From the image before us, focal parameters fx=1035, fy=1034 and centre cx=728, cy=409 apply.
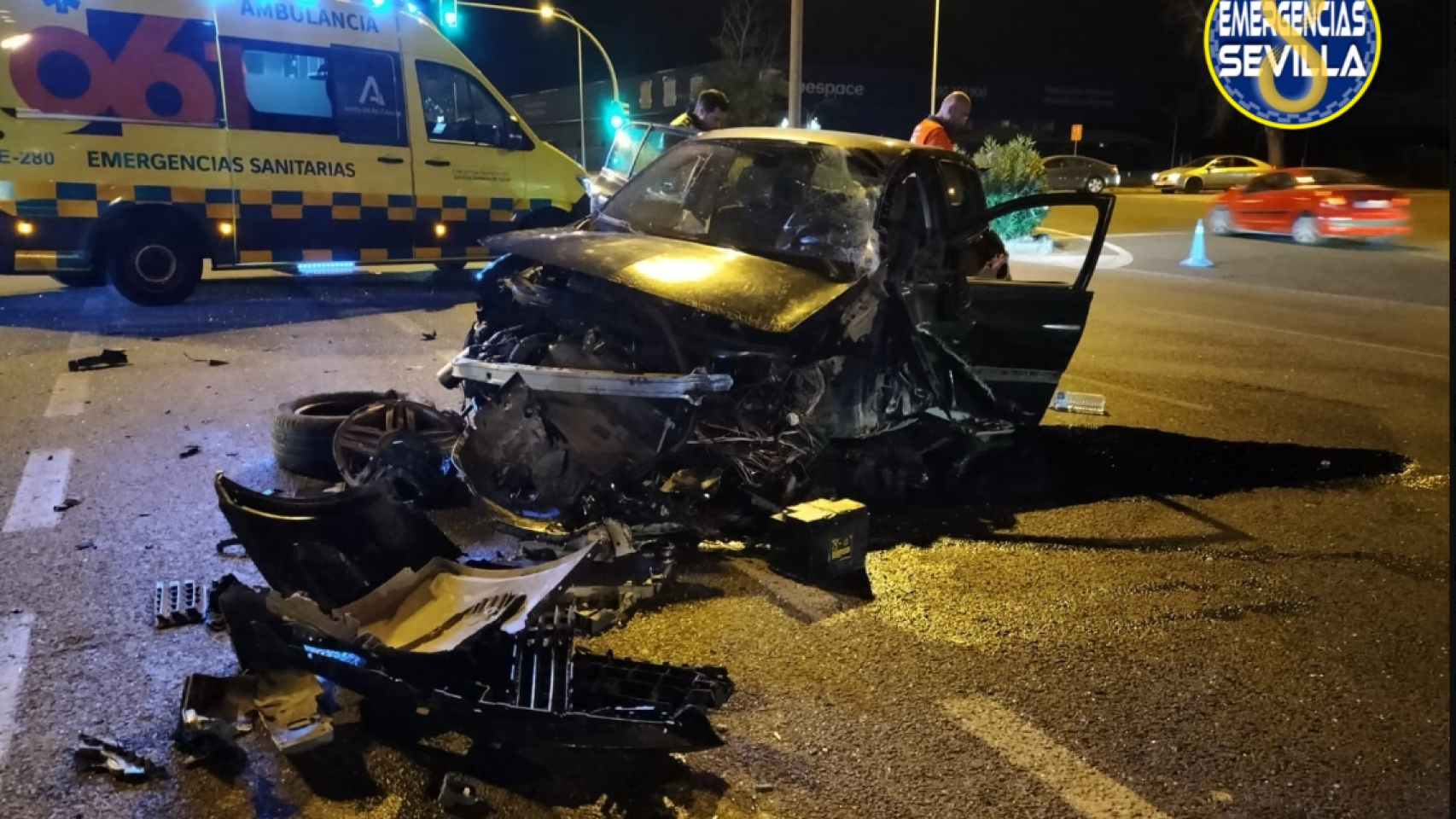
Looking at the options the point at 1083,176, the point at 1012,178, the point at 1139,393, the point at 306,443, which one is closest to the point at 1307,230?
the point at 1012,178

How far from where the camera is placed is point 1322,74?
18.3 metres

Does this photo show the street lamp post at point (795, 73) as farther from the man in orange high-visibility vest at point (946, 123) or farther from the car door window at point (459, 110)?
the man in orange high-visibility vest at point (946, 123)

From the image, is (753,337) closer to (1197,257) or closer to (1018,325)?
(1018,325)

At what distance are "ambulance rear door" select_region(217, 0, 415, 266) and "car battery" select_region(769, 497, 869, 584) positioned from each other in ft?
24.3

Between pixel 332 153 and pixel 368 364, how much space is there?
3.35 m

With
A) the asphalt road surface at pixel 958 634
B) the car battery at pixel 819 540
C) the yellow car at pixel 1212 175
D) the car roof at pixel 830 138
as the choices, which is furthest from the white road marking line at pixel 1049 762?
the yellow car at pixel 1212 175

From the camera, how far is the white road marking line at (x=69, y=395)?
20.3 ft

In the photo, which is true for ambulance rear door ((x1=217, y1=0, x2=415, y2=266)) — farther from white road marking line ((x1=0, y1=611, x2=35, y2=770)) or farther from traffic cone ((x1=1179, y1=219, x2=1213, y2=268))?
traffic cone ((x1=1179, y1=219, x2=1213, y2=268))

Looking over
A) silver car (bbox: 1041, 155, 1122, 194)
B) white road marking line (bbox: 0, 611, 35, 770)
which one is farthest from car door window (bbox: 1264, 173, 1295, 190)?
white road marking line (bbox: 0, 611, 35, 770)

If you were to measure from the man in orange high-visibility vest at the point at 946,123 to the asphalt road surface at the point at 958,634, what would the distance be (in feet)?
8.44

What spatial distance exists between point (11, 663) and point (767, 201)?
12.4 feet

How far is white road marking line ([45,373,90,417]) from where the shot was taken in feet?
20.3

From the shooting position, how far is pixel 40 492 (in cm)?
482

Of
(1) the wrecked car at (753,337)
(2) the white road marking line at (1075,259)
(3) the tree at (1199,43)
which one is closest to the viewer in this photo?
(1) the wrecked car at (753,337)
